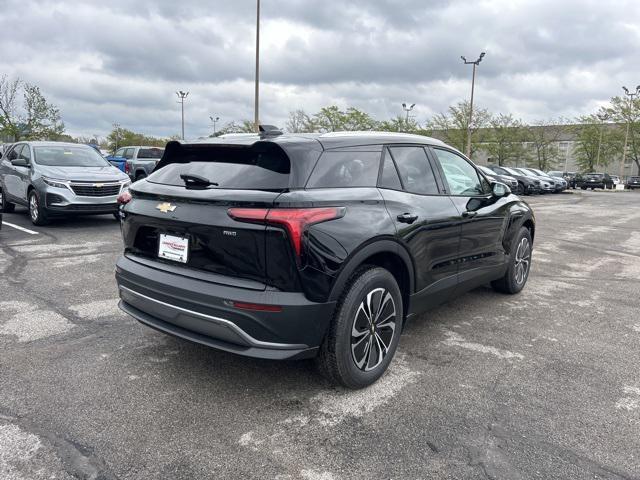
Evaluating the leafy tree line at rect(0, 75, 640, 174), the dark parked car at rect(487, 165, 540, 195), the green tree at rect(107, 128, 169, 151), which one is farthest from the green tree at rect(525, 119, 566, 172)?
the green tree at rect(107, 128, 169, 151)

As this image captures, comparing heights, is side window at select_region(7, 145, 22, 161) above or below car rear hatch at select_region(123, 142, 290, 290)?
above

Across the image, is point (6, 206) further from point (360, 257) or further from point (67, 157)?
point (360, 257)

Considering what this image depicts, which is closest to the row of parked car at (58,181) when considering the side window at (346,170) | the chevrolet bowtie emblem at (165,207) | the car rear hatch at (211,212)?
the car rear hatch at (211,212)

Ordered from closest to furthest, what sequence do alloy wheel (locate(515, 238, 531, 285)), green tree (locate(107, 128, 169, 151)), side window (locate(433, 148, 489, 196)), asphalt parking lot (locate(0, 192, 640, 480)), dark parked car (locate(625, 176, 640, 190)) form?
1. asphalt parking lot (locate(0, 192, 640, 480))
2. side window (locate(433, 148, 489, 196))
3. alloy wheel (locate(515, 238, 531, 285))
4. dark parked car (locate(625, 176, 640, 190))
5. green tree (locate(107, 128, 169, 151))

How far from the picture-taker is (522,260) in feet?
18.0

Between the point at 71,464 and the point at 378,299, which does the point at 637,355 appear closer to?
the point at 378,299

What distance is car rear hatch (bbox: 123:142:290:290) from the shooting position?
2717 mm

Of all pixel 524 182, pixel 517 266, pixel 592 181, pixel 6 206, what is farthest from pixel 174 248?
pixel 592 181

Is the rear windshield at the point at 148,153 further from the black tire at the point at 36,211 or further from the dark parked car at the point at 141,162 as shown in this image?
the black tire at the point at 36,211

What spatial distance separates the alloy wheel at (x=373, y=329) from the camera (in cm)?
304

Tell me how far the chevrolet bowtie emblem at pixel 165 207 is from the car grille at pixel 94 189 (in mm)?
6736

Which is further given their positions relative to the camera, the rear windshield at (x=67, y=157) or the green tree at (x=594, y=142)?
the green tree at (x=594, y=142)

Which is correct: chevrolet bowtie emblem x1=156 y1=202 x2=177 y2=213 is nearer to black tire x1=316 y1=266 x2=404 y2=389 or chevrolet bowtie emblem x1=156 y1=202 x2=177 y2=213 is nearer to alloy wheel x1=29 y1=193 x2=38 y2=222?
black tire x1=316 y1=266 x2=404 y2=389

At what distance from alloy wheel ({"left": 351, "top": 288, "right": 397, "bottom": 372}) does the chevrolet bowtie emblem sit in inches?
50.5
